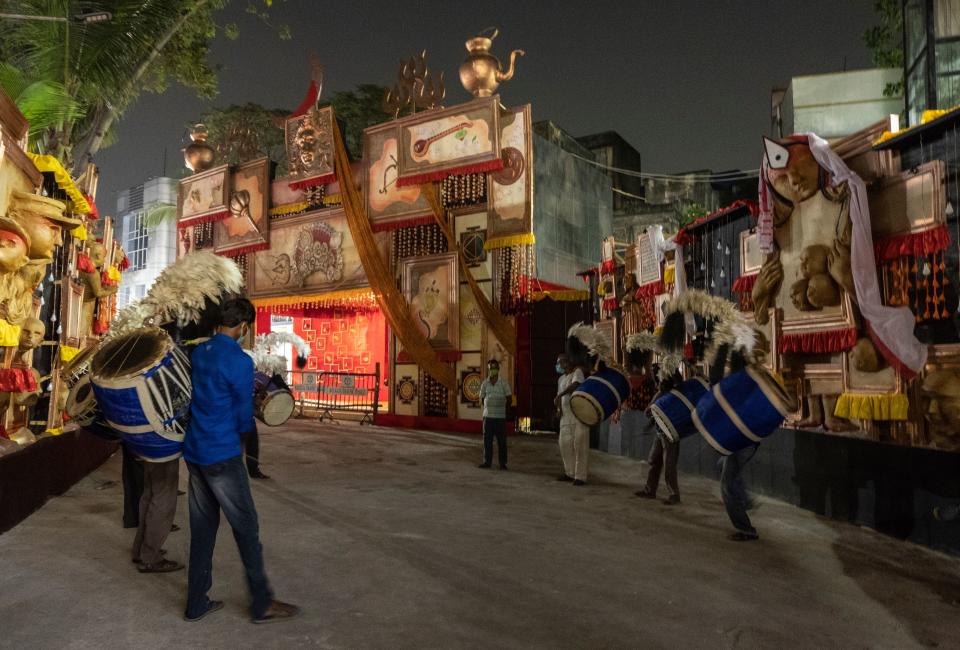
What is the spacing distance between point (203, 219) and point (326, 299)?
5.06m

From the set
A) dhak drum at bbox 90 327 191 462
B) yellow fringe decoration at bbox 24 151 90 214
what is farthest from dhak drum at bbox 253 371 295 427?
yellow fringe decoration at bbox 24 151 90 214

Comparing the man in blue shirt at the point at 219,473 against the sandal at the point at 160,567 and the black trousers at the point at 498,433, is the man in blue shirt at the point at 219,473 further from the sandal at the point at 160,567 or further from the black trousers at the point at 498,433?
the black trousers at the point at 498,433

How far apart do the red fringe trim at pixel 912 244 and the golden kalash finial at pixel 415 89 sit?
1040cm

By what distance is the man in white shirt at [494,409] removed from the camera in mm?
8469

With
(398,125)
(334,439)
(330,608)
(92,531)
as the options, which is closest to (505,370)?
(334,439)

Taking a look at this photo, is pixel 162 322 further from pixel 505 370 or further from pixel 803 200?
pixel 505 370

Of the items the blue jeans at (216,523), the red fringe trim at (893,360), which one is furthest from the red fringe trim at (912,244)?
the blue jeans at (216,523)

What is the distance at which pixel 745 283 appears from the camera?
743 centimetres

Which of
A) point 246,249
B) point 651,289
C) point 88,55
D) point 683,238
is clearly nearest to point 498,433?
point 651,289

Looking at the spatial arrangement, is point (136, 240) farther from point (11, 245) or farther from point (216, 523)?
point (216, 523)

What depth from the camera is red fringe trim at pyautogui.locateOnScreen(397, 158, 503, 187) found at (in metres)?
12.8

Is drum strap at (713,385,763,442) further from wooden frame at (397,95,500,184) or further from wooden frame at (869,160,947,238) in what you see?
wooden frame at (397,95,500,184)

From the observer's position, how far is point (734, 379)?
194 inches

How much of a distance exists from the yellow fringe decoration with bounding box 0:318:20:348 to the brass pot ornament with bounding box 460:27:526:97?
9699 millimetres
